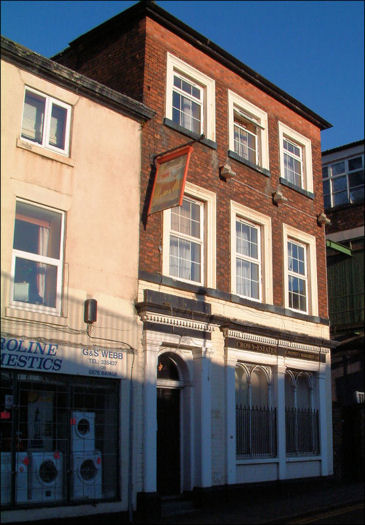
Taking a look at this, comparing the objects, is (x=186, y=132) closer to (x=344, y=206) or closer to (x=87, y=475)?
(x=87, y=475)

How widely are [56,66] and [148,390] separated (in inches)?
249

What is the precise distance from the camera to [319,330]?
59.2ft

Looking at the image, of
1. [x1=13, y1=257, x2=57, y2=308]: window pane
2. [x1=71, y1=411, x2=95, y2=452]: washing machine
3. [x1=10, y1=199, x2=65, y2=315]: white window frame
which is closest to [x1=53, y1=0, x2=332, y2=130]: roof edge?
[x1=10, y1=199, x2=65, y2=315]: white window frame

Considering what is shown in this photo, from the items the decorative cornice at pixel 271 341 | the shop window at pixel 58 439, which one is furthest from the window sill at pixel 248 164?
the shop window at pixel 58 439

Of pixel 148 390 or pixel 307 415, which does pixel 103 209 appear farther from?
pixel 307 415

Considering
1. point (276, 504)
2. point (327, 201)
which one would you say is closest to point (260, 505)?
Answer: point (276, 504)

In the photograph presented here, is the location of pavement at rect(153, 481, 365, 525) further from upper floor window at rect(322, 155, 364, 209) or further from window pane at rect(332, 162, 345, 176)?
window pane at rect(332, 162, 345, 176)

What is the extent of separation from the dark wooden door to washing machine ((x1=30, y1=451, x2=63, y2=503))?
2736mm

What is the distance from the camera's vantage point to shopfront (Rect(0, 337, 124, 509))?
10766mm

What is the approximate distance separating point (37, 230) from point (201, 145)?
516 centimetres

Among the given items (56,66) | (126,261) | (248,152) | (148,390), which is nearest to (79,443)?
(148,390)

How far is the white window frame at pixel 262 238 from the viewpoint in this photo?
16031 mm

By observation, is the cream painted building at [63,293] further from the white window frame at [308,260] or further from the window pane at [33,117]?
the white window frame at [308,260]

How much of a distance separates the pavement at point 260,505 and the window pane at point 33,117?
666 centimetres
